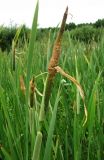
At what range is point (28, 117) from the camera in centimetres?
42

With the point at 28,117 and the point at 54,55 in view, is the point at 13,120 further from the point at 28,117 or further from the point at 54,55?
the point at 54,55

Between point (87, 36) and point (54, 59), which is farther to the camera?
point (87, 36)

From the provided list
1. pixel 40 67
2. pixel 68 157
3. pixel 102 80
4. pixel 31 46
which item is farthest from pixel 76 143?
pixel 40 67

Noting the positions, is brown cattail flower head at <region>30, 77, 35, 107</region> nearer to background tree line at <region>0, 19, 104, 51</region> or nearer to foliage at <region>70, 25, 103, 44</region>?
foliage at <region>70, 25, 103, 44</region>

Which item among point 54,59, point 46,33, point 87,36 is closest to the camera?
point 54,59

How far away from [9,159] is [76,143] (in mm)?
103

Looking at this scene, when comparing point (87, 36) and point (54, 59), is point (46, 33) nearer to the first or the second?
point (54, 59)

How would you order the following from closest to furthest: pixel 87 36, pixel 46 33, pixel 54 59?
pixel 54 59, pixel 46 33, pixel 87 36

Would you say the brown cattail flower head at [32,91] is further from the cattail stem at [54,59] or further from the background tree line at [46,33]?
the background tree line at [46,33]

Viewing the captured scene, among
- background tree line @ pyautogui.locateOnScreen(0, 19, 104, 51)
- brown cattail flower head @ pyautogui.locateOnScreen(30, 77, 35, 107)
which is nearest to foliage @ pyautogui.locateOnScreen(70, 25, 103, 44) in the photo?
background tree line @ pyautogui.locateOnScreen(0, 19, 104, 51)

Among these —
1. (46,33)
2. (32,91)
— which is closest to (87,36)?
(46,33)

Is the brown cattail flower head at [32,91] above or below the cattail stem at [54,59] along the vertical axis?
below

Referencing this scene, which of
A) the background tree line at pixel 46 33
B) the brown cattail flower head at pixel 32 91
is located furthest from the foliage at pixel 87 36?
the brown cattail flower head at pixel 32 91

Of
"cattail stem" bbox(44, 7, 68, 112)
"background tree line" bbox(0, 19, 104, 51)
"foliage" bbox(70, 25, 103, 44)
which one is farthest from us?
"background tree line" bbox(0, 19, 104, 51)
